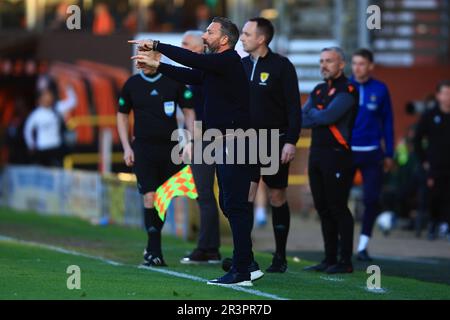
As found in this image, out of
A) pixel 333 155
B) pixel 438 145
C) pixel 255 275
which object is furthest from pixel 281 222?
pixel 438 145

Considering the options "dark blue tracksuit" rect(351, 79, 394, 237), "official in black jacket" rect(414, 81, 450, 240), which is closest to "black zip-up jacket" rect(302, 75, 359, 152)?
"dark blue tracksuit" rect(351, 79, 394, 237)

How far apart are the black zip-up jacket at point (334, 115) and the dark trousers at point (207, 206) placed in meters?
1.16

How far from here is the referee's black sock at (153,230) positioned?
1227cm

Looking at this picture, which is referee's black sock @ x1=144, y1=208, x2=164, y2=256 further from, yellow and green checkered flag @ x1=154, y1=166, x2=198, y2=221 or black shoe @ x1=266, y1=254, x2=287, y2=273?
black shoe @ x1=266, y1=254, x2=287, y2=273

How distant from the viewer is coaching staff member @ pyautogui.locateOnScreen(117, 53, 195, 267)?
12.4 meters

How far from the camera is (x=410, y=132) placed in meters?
21.2

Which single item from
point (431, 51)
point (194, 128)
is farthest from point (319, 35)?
point (194, 128)

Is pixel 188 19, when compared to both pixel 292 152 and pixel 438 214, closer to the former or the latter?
pixel 438 214

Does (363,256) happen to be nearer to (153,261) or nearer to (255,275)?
(153,261)

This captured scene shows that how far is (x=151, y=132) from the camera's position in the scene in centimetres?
1243

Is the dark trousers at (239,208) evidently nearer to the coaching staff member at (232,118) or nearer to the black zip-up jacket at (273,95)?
the coaching staff member at (232,118)

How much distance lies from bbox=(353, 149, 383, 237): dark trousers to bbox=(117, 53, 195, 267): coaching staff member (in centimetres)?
260

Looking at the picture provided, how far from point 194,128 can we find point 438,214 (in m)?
7.15

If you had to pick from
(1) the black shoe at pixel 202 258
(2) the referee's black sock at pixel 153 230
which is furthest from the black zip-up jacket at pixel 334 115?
(2) the referee's black sock at pixel 153 230
